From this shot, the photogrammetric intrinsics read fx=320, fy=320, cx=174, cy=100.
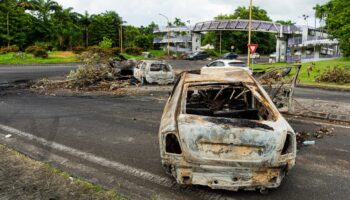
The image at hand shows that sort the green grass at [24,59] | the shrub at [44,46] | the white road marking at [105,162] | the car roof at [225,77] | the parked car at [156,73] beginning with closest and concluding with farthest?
1. the white road marking at [105,162]
2. the car roof at [225,77]
3. the parked car at [156,73]
4. the green grass at [24,59]
5. the shrub at [44,46]

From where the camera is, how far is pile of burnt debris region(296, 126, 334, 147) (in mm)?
7007

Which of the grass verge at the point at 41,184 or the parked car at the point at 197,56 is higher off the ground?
the parked car at the point at 197,56

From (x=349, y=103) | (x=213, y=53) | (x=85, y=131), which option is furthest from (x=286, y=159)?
(x=213, y=53)

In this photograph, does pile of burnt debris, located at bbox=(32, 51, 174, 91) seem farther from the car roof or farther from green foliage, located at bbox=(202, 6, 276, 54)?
green foliage, located at bbox=(202, 6, 276, 54)

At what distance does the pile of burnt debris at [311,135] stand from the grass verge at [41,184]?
178 inches

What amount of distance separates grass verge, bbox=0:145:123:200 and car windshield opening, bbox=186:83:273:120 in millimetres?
2005

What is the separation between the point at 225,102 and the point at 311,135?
2.59 meters

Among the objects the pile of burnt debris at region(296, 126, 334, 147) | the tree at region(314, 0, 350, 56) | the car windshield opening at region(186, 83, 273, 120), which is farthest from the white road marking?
the tree at region(314, 0, 350, 56)

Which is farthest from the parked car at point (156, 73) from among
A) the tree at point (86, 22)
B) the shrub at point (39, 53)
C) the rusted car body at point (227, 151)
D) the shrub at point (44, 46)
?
the tree at point (86, 22)

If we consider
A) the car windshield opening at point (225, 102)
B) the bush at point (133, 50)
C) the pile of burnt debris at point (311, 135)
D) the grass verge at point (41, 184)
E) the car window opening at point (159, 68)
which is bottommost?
the grass verge at point (41, 184)

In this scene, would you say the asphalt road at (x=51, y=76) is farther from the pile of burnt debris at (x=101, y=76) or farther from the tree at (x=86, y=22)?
the tree at (x=86, y=22)

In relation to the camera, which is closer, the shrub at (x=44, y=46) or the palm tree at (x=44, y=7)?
the shrub at (x=44, y=46)

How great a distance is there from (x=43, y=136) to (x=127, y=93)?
831 cm

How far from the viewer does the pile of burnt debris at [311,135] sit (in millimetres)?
7007
